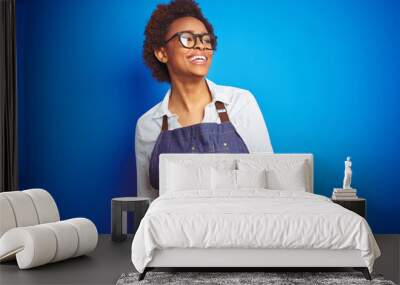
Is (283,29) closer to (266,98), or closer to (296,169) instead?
(266,98)

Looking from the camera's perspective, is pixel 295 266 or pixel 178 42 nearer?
pixel 295 266

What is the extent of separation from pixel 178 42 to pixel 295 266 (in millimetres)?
3175

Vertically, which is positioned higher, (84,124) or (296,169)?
(84,124)

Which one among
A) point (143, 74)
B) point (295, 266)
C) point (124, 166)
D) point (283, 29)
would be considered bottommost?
point (295, 266)

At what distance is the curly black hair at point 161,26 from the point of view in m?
7.05

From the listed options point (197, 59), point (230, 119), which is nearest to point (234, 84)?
point (230, 119)

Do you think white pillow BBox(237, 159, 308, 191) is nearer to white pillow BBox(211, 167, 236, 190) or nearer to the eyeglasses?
white pillow BBox(211, 167, 236, 190)

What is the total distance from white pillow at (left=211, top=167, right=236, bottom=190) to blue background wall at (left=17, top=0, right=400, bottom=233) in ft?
2.99

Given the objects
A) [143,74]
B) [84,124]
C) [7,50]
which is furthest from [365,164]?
[7,50]

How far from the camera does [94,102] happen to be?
7.09 metres

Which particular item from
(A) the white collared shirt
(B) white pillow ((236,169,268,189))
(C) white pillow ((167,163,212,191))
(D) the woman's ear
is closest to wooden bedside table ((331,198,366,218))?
(B) white pillow ((236,169,268,189))

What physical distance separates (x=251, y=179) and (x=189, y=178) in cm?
63

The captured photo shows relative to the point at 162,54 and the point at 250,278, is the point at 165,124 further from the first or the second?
the point at 250,278

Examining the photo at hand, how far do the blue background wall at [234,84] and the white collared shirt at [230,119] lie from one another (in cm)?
9
